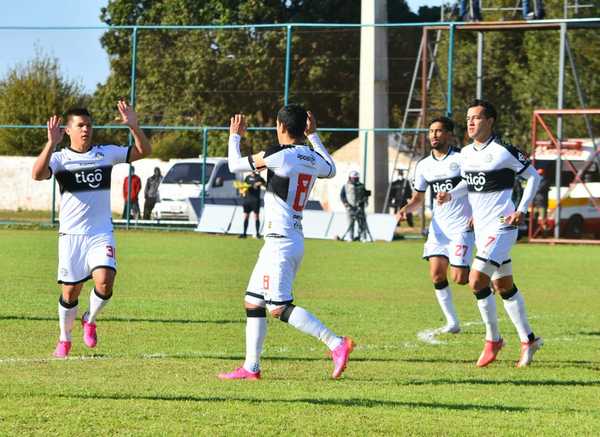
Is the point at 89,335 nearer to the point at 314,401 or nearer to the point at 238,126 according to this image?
the point at 238,126

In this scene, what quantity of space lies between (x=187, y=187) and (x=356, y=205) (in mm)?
7709

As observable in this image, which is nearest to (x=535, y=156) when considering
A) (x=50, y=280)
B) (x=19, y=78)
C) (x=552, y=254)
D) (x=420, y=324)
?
(x=552, y=254)

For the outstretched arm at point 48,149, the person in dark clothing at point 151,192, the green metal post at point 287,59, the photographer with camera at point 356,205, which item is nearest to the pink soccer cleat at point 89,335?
the outstretched arm at point 48,149

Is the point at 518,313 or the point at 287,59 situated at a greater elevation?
the point at 287,59

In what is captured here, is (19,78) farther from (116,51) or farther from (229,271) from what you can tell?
(229,271)

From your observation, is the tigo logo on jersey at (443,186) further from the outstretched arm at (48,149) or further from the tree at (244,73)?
the tree at (244,73)

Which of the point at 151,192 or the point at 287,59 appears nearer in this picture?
the point at 287,59

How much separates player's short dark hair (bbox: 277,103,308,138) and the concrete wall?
43.0 metres

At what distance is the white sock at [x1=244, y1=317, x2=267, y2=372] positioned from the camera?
9523mm

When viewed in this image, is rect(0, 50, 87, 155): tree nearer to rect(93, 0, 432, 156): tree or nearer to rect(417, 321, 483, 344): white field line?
rect(93, 0, 432, 156): tree

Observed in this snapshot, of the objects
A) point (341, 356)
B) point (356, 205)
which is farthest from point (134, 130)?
point (356, 205)

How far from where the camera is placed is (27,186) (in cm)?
5312

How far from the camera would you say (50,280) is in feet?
61.9

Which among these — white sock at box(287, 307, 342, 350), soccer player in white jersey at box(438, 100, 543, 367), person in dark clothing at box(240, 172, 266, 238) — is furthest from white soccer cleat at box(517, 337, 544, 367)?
person in dark clothing at box(240, 172, 266, 238)
